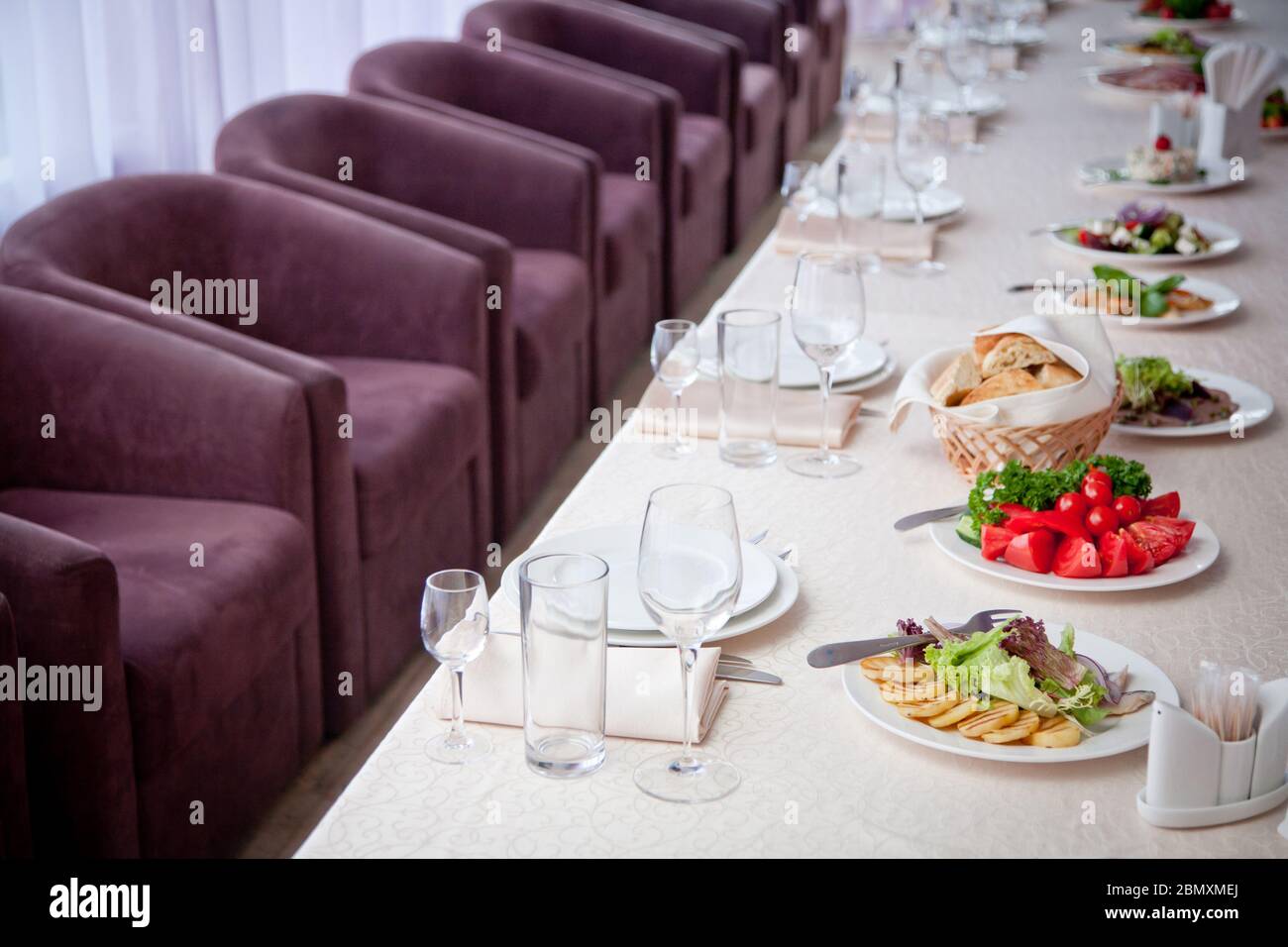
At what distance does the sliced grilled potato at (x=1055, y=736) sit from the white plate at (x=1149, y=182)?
6.25 ft

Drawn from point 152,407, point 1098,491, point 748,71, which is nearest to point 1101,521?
point 1098,491

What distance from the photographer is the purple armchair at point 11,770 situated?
4.84ft

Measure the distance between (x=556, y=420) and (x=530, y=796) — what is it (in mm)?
2382

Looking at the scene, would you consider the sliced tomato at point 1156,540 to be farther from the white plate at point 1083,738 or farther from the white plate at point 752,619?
the white plate at point 752,619

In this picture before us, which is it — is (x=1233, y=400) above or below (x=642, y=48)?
below

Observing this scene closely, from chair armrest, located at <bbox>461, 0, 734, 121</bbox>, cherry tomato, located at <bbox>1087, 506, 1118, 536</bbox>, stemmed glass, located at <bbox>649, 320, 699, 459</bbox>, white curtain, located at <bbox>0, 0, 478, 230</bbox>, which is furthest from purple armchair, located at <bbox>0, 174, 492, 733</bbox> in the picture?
chair armrest, located at <bbox>461, 0, 734, 121</bbox>

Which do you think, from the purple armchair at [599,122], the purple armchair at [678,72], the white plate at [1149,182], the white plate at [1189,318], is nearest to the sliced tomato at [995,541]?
the white plate at [1189,318]

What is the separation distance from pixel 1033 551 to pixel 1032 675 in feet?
0.81

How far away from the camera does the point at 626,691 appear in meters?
1.12

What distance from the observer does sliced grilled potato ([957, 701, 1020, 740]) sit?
1062 millimetres

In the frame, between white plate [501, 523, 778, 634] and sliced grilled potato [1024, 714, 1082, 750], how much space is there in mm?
279

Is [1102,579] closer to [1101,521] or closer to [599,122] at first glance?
[1101,521]

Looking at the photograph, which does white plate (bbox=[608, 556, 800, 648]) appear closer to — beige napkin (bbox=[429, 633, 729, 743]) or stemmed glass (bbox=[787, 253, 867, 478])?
beige napkin (bbox=[429, 633, 729, 743])

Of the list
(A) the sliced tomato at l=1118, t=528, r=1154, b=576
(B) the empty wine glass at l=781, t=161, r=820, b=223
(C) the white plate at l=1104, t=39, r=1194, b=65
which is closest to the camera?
(A) the sliced tomato at l=1118, t=528, r=1154, b=576
